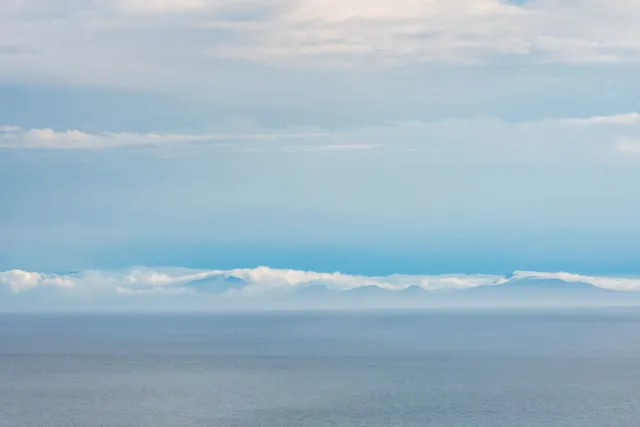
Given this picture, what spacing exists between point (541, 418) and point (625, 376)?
39.7 m

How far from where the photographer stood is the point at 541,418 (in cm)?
7812

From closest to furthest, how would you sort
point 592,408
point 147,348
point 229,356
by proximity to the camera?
point 592,408 < point 229,356 < point 147,348

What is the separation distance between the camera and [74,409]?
86.5 meters

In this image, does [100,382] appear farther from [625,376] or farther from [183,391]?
[625,376]

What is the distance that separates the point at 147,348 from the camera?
181375 mm

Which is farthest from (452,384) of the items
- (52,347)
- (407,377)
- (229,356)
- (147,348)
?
(52,347)

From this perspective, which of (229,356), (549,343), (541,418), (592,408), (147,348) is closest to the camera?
(541,418)

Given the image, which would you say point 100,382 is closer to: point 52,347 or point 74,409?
point 74,409

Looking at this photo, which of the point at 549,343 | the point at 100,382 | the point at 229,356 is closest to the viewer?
the point at 100,382

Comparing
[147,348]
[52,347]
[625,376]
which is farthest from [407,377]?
[52,347]

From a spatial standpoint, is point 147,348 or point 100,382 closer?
point 100,382

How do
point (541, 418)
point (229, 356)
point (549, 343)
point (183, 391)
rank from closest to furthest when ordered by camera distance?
point (541, 418)
point (183, 391)
point (229, 356)
point (549, 343)

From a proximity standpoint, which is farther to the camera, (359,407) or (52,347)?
(52,347)

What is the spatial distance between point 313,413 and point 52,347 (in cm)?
11770
